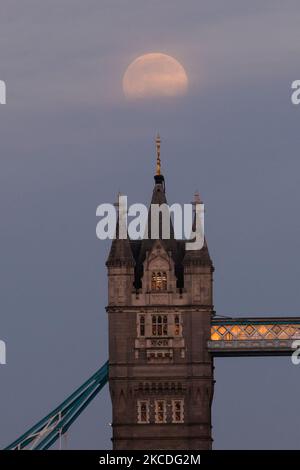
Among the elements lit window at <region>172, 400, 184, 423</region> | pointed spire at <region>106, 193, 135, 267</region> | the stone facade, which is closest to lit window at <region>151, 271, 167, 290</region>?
the stone facade

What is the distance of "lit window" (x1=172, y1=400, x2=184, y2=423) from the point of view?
177000 millimetres

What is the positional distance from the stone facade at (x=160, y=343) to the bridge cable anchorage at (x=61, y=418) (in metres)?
2.97

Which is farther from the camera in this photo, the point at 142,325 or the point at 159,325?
the point at 159,325

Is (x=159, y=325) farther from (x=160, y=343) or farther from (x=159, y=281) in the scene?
(x=159, y=281)

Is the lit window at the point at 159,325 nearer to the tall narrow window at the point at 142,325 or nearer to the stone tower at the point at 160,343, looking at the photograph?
the stone tower at the point at 160,343

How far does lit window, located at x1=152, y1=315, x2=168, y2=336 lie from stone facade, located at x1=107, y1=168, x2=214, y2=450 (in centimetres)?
7

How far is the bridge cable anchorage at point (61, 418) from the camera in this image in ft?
583

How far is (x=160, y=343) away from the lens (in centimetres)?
17812

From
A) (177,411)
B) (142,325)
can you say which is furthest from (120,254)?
(177,411)
